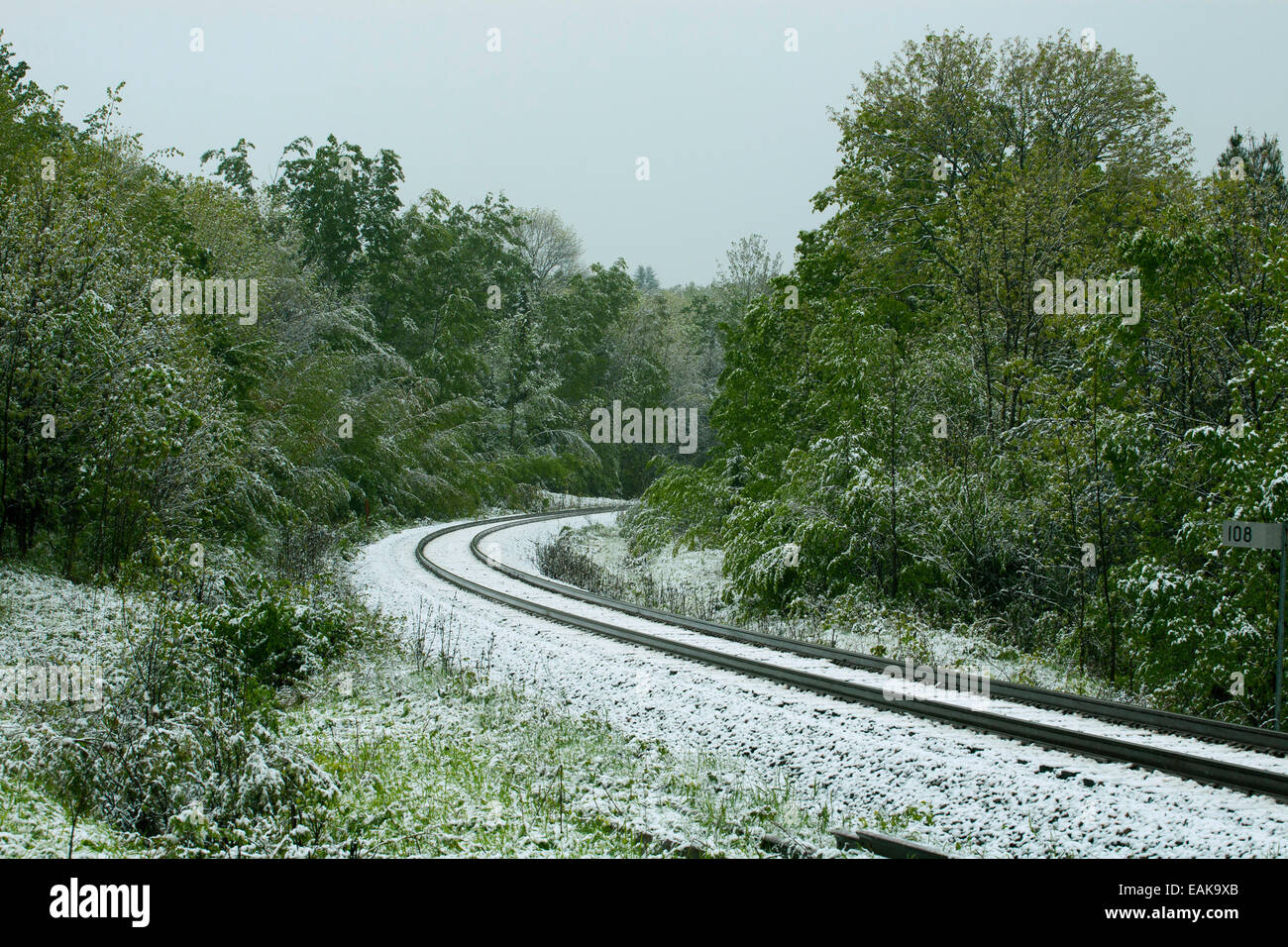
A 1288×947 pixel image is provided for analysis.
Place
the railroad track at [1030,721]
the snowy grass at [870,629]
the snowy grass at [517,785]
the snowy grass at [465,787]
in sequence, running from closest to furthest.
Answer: the snowy grass at [465,787] < the snowy grass at [517,785] < the railroad track at [1030,721] < the snowy grass at [870,629]

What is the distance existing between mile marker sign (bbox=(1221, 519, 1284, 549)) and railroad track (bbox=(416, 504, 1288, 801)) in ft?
6.15

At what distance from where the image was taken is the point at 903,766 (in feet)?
22.1

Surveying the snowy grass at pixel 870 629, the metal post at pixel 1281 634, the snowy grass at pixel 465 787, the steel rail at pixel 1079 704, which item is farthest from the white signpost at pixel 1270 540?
the snowy grass at pixel 465 787

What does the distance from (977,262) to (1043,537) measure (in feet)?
18.0

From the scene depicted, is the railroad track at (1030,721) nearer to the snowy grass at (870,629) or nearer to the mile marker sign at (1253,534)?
the snowy grass at (870,629)

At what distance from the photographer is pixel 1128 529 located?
12734 millimetres

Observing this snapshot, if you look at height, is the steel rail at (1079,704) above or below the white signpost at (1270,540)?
below

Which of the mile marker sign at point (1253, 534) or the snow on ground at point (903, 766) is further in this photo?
the mile marker sign at point (1253, 534)

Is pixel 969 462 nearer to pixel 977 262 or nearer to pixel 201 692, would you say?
pixel 977 262

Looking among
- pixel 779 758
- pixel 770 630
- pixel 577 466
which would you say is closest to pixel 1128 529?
pixel 770 630

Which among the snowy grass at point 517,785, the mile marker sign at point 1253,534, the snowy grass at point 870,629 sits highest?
the mile marker sign at point 1253,534

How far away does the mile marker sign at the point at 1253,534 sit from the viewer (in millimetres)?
8312

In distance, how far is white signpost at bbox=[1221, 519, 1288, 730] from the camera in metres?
8.31
